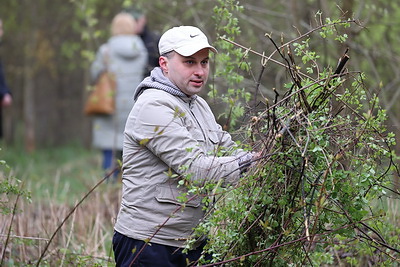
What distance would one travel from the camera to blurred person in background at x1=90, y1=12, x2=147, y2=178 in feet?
28.5

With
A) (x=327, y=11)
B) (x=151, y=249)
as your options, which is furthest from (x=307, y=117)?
(x=327, y=11)

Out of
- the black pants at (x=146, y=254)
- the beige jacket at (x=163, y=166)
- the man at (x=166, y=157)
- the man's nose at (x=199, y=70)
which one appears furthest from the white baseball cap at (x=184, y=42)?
the black pants at (x=146, y=254)

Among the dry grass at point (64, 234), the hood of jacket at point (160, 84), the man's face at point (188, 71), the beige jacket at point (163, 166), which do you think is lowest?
the dry grass at point (64, 234)

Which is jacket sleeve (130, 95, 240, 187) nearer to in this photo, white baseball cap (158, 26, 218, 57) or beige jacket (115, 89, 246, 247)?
beige jacket (115, 89, 246, 247)

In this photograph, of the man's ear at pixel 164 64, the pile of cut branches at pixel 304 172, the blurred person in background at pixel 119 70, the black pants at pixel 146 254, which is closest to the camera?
the pile of cut branches at pixel 304 172

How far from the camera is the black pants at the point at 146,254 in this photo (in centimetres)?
346

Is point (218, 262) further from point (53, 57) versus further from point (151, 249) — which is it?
point (53, 57)

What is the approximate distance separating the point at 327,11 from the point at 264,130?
4.42 meters

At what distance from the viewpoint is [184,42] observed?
3.50 metres

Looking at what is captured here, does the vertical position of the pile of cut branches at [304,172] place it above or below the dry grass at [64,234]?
above

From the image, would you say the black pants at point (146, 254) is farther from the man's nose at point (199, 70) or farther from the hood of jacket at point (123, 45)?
the hood of jacket at point (123, 45)

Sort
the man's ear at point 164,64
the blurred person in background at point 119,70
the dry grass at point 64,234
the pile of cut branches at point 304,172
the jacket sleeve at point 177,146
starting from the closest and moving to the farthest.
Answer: the pile of cut branches at point 304,172, the jacket sleeve at point 177,146, the man's ear at point 164,64, the dry grass at point 64,234, the blurred person in background at point 119,70

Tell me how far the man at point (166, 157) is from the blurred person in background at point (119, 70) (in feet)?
16.2

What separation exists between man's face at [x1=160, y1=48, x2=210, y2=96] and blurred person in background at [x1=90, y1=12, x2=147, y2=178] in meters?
4.95
